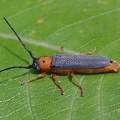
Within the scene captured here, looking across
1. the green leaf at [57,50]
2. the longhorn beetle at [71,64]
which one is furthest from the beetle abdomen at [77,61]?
the green leaf at [57,50]

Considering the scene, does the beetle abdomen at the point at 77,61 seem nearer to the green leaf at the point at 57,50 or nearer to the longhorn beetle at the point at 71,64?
the longhorn beetle at the point at 71,64

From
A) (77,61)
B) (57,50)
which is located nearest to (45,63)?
(57,50)

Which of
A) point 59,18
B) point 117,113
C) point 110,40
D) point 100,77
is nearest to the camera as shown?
point 117,113

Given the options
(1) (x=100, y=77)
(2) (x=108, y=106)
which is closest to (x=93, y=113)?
(2) (x=108, y=106)

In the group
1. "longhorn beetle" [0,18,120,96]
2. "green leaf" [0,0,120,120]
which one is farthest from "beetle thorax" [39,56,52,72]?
"green leaf" [0,0,120,120]

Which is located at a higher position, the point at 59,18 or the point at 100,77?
the point at 59,18

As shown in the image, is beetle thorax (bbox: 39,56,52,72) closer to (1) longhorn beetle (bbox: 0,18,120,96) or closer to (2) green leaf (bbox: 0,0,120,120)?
(1) longhorn beetle (bbox: 0,18,120,96)

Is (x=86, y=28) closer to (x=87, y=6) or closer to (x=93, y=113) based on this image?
(x=87, y=6)
